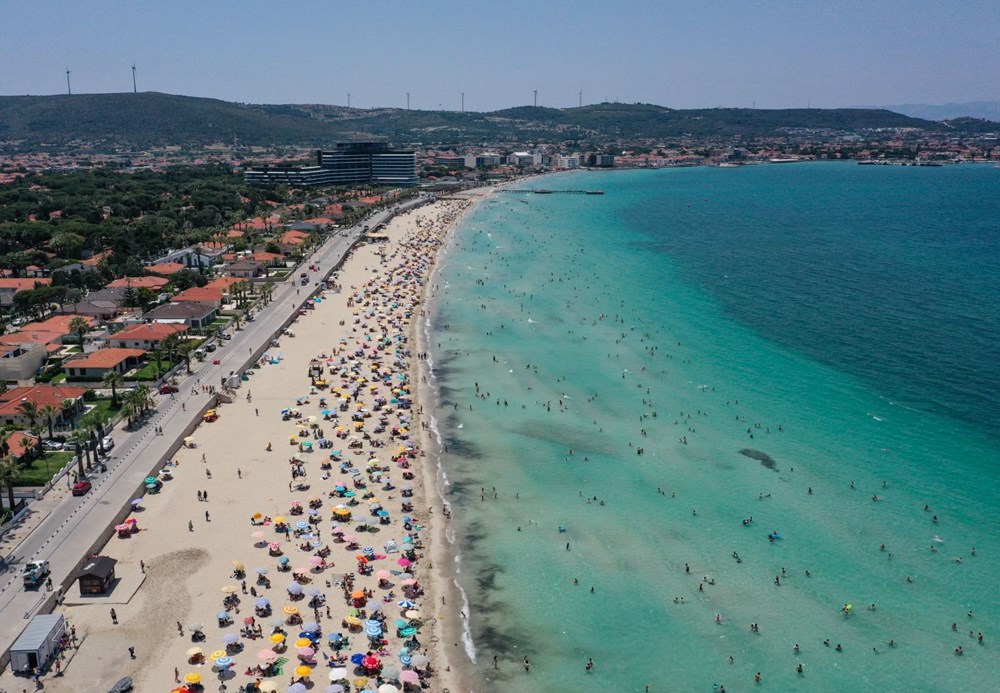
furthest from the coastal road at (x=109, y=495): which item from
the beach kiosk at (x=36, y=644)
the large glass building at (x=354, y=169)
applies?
the large glass building at (x=354, y=169)

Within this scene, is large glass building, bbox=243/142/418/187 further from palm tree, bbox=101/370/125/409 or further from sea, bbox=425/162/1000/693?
palm tree, bbox=101/370/125/409

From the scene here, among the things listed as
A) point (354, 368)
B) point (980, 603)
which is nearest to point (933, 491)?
point (980, 603)

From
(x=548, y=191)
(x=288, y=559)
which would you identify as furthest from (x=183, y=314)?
(x=548, y=191)

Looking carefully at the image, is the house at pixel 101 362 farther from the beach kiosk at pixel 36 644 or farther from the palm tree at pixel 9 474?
the beach kiosk at pixel 36 644

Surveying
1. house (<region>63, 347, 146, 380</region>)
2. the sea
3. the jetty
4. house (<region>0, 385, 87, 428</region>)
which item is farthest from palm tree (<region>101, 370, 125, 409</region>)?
the jetty

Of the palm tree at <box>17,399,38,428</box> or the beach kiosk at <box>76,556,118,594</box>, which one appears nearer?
the beach kiosk at <box>76,556,118,594</box>

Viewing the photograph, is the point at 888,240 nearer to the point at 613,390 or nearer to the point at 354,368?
the point at 613,390

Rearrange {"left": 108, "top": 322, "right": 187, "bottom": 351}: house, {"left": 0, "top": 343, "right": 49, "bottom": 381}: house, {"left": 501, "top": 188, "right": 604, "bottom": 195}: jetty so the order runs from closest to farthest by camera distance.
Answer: {"left": 0, "top": 343, "right": 49, "bottom": 381}: house
{"left": 108, "top": 322, "right": 187, "bottom": 351}: house
{"left": 501, "top": 188, "right": 604, "bottom": 195}: jetty

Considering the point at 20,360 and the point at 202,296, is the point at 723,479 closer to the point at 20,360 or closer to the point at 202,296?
the point at 20,360
